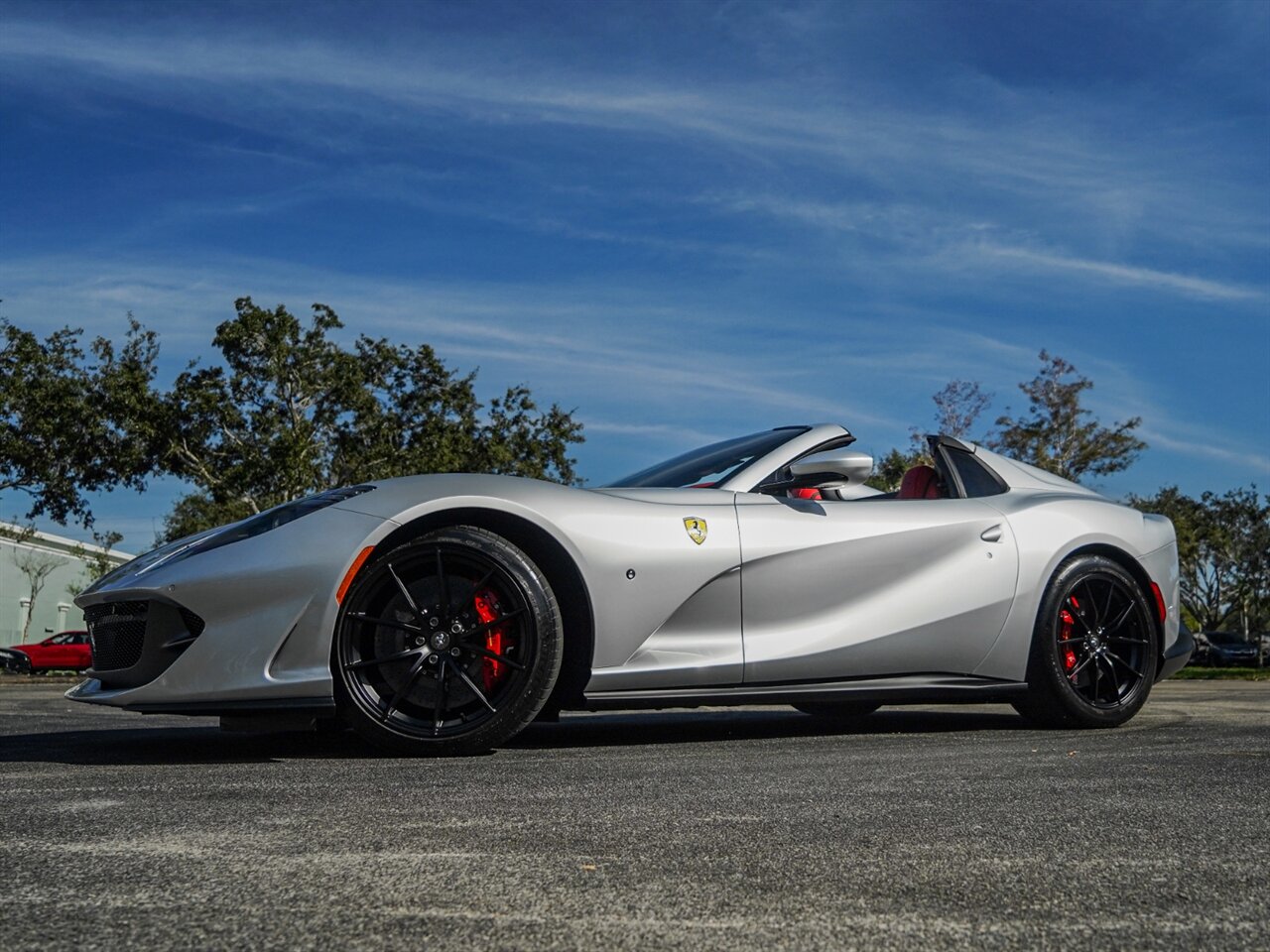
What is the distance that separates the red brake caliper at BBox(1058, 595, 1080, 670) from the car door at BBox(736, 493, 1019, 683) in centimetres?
35

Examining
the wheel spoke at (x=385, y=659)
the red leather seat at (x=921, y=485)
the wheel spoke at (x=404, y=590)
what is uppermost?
the red leather seat at (x=921, y=485)

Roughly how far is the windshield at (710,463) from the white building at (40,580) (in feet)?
142

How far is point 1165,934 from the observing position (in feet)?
5.53

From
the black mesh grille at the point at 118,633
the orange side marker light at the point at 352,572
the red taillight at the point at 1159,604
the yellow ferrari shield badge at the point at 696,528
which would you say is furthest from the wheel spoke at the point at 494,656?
the red taillight at the point at 1159,604

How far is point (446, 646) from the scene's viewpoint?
4.00 m

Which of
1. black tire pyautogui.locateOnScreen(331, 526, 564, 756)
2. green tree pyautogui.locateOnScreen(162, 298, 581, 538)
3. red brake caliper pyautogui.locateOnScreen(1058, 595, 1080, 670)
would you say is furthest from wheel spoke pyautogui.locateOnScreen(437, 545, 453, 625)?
green tree pyautogui.locateOnScreen(162, 298, 581, 538)

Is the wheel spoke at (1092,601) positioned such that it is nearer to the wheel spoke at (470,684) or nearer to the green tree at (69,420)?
the wheel spoke at (470,684)

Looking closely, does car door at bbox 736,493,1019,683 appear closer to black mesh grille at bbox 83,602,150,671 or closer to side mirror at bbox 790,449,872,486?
side mirror at bbox 790,449,872,486

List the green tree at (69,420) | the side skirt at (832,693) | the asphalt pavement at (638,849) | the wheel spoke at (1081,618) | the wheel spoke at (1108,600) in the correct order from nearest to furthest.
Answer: the asphalt pavement at (638,849) → the side skirt at (832,693) → the wheel spoke at (1081,618) → the wheel spoke at (1108,600) → the green tree at (69,420)

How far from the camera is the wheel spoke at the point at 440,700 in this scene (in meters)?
3.93

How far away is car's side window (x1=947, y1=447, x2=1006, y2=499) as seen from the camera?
5.46m

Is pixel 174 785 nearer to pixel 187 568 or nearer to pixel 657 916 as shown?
pixel 187 568

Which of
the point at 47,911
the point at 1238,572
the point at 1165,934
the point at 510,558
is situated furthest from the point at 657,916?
the point at 1238,572

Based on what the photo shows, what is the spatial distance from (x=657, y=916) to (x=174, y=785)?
1.82 m
